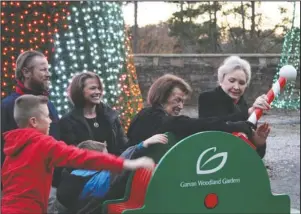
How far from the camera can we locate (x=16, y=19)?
17.2 ft

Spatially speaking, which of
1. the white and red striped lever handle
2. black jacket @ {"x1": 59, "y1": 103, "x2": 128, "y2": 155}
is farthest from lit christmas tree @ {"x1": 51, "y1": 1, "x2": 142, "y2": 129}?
the white and red striped lever handle

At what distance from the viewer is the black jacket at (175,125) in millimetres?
2619

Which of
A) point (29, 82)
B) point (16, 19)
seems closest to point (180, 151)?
point (29, 82)

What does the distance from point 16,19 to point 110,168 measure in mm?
3465

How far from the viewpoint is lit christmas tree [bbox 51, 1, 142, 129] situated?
5383 millimetres

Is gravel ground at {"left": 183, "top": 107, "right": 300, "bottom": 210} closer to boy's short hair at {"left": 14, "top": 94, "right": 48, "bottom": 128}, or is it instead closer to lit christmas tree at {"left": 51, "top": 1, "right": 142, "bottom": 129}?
lit christmas tree at {"left": 51, "top": 1, "right": 142, "bottom": 129}

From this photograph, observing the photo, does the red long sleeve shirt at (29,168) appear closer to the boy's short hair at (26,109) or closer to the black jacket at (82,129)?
the boy's short hair at (26,109)

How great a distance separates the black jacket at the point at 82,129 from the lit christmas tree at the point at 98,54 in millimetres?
2222

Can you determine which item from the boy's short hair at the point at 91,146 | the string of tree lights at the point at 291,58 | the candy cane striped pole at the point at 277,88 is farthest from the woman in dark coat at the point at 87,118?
the string of tree lights at the point at 291,58

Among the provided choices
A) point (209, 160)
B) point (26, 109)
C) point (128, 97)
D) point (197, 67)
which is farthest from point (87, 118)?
point (197, 67)

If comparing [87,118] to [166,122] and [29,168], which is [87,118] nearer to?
[166,122]

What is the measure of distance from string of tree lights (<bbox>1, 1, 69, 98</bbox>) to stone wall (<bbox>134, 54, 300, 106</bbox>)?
6.64m

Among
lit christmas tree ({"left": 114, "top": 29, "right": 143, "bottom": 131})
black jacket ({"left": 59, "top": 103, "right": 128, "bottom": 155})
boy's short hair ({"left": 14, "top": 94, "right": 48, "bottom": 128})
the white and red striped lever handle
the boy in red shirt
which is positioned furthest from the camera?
lit christmas tree ({"left": 114, "top": 29, "right": 143, "bottom": 131})

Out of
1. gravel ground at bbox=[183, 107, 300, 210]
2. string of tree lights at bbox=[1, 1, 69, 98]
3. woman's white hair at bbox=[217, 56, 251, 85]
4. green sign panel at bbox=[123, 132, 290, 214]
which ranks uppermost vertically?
string of tree lights at bbox=[1, 1, 69, 98]
